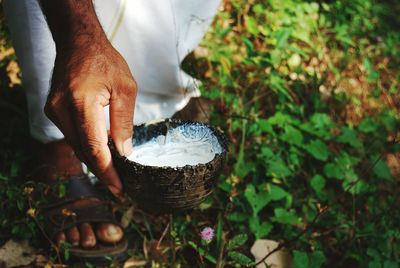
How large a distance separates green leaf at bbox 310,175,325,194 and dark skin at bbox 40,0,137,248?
1070mm

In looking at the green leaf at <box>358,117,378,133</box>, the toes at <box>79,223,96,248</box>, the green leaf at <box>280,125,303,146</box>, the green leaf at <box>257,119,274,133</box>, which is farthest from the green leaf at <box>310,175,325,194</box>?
the toes at <box>79,223,96,248</box>

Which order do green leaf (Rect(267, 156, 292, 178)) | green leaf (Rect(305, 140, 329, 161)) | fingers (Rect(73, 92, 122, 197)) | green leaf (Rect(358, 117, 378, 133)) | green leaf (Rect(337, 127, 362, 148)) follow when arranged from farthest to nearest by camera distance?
green leaf (Rect(358, 117, 378, 133))
green leaf (Rect(337, 127, 362, 148))
green leaf (Rect(305, 140, 329, 161))
green leaf (Rect(267, 156, 292, 178))
fingers (Rect(73, 92, 122, 197))

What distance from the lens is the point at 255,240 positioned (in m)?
1.89

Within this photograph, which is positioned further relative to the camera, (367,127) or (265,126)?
(367,127)

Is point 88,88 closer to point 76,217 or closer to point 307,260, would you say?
point 76,217

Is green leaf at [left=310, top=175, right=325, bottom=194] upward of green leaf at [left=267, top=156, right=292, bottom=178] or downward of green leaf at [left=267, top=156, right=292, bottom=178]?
downward

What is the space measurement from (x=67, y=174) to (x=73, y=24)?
875 mm

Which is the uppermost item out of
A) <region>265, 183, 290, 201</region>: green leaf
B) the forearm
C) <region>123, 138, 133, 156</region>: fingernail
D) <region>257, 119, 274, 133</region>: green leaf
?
the forearm

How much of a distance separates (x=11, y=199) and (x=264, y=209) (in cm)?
116

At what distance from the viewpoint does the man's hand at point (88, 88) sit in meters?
1.21

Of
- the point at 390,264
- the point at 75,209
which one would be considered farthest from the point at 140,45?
the point at 390,264

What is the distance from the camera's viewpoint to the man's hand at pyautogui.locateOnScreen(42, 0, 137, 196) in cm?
121

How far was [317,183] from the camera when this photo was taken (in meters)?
2.10

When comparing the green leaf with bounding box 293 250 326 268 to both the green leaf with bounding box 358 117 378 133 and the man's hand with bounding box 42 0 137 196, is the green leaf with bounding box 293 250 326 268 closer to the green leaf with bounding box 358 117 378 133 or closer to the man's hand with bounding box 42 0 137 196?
the man's hand with bounding box 42 0 137 196
